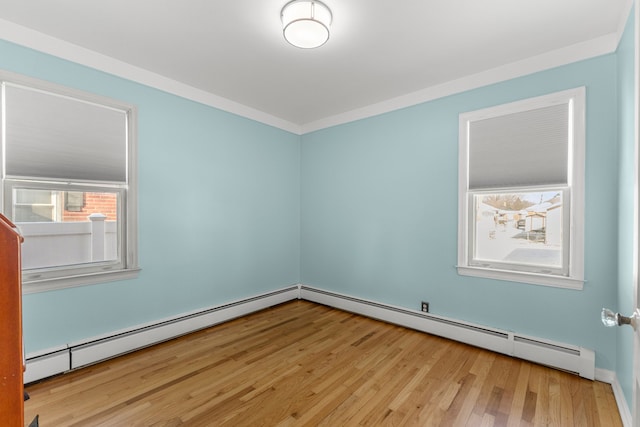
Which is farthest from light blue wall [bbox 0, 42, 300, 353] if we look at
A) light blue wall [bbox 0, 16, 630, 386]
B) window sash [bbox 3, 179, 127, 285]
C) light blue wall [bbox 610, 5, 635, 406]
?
light blue wall [bbox 610, 5, 635, 406]

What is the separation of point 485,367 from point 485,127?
7.17 ft

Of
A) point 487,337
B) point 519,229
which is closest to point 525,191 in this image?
point 519,229

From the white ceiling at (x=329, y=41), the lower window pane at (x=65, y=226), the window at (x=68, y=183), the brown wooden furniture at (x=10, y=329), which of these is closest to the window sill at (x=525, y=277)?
the white ceiling at (x=329, y=41)

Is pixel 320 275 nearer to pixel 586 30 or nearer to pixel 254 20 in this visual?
pixel 254 20

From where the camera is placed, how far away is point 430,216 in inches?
128

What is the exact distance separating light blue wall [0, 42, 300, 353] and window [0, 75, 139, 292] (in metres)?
0.10

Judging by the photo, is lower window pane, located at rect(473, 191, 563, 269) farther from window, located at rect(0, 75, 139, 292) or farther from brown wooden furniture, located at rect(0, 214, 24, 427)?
window, located at rect(0, 75, 139, 292)

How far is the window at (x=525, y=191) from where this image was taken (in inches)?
96.2

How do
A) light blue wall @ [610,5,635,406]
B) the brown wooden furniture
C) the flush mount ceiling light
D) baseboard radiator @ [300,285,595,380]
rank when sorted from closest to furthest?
the brown wooden furniture → light blue wall @ [610,5,635,406] → the flush mount ceiling light → baseboard radiator @ [300,285,595,380]

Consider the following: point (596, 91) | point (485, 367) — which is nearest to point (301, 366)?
point (485, 367)

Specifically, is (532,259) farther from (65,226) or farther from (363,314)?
(65,226)

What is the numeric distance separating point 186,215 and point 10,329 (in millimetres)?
2552

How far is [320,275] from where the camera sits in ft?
14.1

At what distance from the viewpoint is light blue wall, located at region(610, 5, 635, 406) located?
1810 mm
